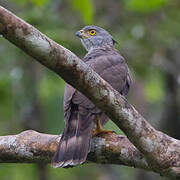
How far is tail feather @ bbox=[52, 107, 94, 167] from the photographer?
4848 millimetres

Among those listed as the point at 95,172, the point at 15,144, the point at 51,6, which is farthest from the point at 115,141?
the point at 95,172

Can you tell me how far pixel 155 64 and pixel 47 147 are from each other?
4990 millimetres

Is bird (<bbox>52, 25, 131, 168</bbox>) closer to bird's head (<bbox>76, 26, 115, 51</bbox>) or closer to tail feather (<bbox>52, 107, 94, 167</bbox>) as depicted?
tail feather (<bbox>52, 107, 94, 167</bbox>)

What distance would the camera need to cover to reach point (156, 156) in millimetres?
4598

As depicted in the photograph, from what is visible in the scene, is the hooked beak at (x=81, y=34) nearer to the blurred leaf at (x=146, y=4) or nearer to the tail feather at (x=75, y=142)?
the blurred leaf at (x=146, y=4)

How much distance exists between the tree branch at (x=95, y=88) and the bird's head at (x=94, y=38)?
2.96m

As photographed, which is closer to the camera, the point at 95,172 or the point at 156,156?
the point at 156,156

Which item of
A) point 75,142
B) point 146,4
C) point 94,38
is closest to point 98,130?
point 75,142

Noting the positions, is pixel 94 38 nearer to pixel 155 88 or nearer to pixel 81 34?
pixel 81 34

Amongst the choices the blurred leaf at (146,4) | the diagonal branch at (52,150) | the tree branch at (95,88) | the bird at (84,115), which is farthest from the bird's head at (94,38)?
the tree branch at (95,88)

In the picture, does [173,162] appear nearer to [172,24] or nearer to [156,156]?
[156,156]

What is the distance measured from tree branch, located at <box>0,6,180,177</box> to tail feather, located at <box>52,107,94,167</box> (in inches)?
25.6

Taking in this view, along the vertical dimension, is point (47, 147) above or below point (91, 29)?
below

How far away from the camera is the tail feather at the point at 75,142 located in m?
4.85
